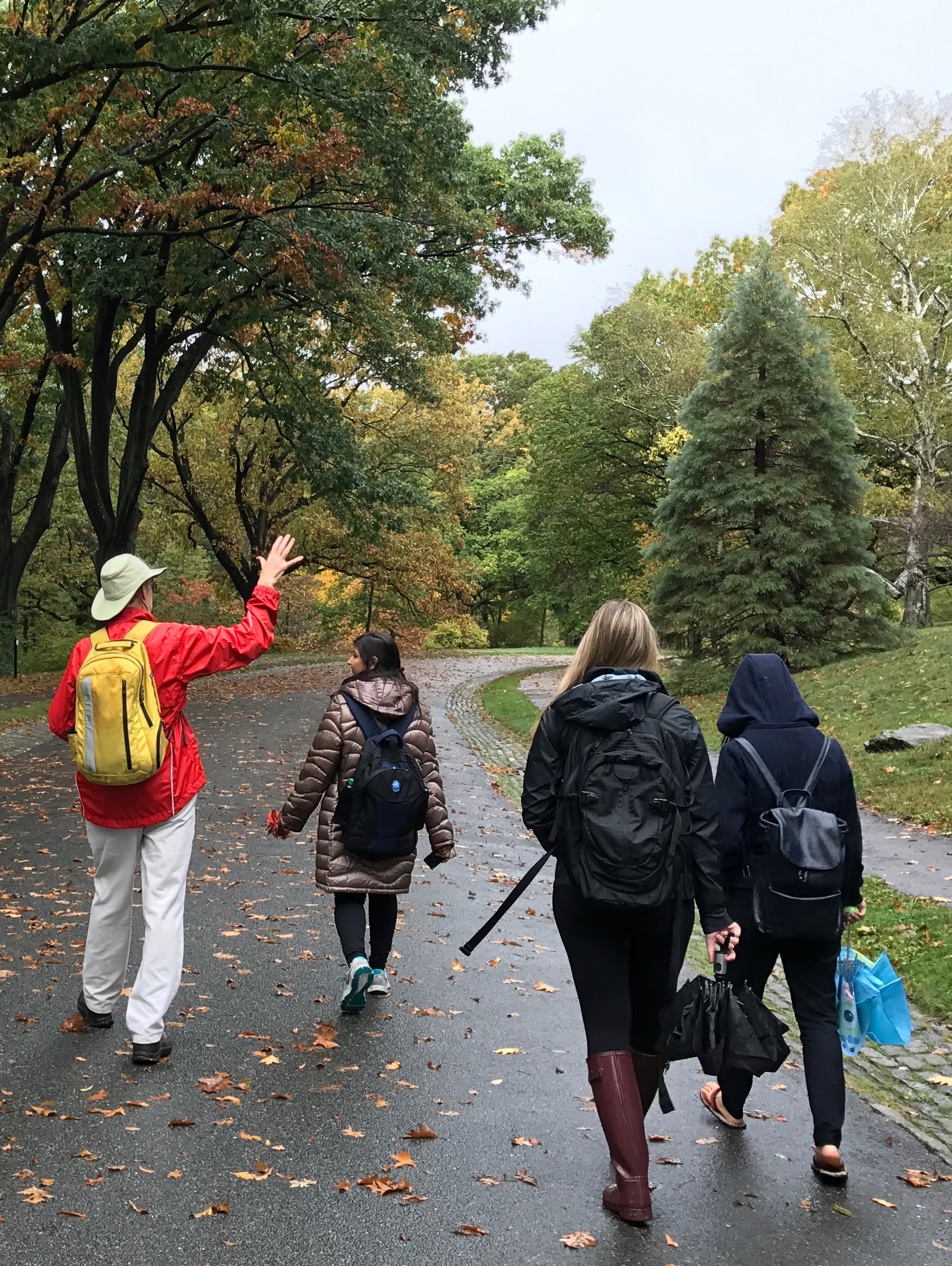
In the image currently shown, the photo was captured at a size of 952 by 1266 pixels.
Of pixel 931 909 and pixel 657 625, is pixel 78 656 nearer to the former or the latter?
pixel 931 909

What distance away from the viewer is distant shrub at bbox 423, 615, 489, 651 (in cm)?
5234

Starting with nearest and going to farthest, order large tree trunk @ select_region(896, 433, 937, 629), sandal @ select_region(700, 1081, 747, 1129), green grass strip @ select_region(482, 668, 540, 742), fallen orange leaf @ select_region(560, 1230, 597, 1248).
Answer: fallen orange leaf @ select_region(560, 1230, 597, 1248) < sandal @ select_region(700, 1081, 747, 1129) < green grass strip @ select_region(482, 668, 540, 742) < large tree trunk @ select_region(896, 433, 937, 629)

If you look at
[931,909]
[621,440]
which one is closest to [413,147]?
[931,909]

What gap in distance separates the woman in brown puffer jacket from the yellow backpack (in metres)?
0.85

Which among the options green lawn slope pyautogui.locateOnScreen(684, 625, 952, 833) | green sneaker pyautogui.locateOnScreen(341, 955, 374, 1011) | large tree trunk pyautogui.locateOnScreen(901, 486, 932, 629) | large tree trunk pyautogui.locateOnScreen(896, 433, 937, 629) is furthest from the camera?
large tree trunk pyautogui.locateOnScreen(901, 486, 932, 629)

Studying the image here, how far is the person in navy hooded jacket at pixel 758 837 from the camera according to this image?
410 centimetres

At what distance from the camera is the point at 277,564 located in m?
4.95

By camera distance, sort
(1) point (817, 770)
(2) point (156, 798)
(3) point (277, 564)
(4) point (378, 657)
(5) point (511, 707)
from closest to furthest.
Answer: (1) point (817, 770) → (2) point (156, 798) → (3) point (277, 564) → (4) point (378, 657) → (5) point (511, 707)

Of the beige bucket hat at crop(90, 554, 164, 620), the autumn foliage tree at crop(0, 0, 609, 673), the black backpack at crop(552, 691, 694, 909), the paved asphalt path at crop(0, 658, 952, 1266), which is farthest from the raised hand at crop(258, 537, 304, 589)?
the autumn foliage tree at crop(0, 0, 609, 673)

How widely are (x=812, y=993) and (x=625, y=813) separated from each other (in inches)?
47.0

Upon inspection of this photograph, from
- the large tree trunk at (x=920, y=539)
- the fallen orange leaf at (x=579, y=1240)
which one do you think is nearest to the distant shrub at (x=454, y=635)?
the large tree trunk at (x=920, y=539)

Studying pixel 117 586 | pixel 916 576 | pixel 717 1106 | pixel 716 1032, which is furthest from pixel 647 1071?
pixel 916 576

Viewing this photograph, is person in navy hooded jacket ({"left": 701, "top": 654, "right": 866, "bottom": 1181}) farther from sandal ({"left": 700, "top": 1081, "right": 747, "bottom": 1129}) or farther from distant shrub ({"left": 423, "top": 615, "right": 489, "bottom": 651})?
distant shrub ({"left": 423, "top": 615, "right": 489, "bottom": 651})

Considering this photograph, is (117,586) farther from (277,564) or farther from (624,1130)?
(624,1130)
